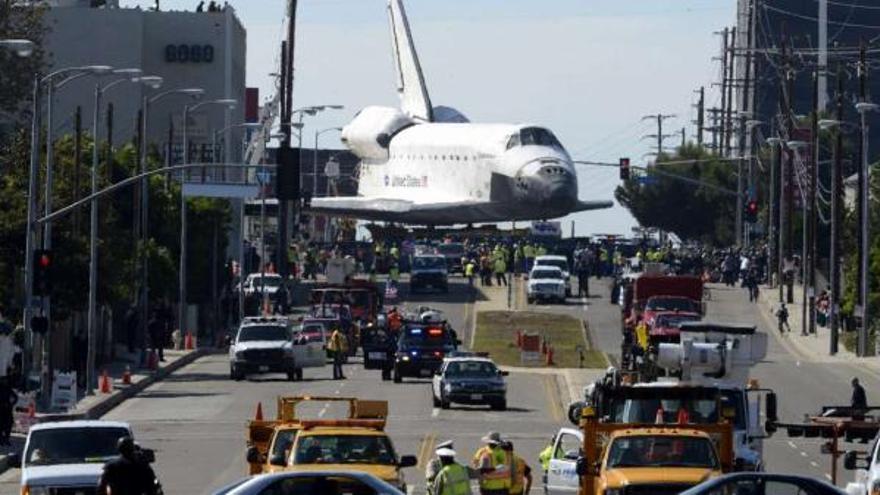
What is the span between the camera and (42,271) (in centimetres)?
5612

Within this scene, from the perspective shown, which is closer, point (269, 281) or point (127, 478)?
point (127, 478)

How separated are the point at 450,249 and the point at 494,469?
97.4 m

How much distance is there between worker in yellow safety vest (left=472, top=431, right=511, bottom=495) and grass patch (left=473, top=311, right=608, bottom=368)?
44313mm

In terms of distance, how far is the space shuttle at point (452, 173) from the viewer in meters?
121

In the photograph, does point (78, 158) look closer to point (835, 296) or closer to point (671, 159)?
point (835, 296)

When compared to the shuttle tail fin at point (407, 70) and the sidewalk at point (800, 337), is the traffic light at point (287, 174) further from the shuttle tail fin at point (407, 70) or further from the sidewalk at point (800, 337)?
the shuttle tail fin at point (407, 70)

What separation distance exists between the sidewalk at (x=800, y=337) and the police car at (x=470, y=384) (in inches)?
794

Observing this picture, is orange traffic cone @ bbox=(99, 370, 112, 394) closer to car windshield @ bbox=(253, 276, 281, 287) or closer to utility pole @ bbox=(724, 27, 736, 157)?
car windshield @ bbox=(253, 276, 281, 287)

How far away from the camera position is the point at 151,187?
89.2 m

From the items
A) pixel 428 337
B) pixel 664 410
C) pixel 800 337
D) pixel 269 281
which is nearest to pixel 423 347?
pixel 428 337

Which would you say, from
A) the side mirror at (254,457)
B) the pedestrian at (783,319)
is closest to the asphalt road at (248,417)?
the side mirror at (254,457)

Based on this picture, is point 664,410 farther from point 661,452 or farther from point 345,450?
point 345,450

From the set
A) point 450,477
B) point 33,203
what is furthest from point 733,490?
point 33,203

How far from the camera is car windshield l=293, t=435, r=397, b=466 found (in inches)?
1232
